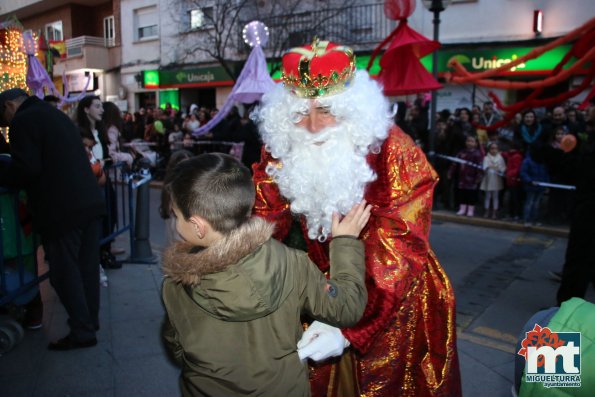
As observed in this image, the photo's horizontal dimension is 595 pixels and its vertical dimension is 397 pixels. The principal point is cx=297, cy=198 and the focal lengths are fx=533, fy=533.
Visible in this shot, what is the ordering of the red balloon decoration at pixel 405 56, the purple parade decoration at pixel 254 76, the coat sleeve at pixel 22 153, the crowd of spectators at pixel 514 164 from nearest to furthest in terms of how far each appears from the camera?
the coat sleeve at pixel 22 153 < the red balloon decoration at pixel 405 56 < the crowd of spectators at pixel 514 164 < the purple parade decoration at pixel 254 76

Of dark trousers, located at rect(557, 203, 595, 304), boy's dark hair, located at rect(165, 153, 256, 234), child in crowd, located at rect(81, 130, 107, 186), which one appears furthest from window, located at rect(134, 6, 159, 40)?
boy's dark hair, located at rect(165, 153, 256, 234)

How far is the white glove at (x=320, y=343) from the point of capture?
68.2 inches

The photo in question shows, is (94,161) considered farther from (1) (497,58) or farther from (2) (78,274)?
(1) (497,58)

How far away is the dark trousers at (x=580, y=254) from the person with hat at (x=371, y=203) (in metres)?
2.35

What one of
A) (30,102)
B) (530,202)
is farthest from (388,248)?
(530,202)

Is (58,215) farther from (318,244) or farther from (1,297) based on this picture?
(318,244)

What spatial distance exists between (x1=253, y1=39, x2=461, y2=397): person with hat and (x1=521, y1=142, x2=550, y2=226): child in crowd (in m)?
6.35

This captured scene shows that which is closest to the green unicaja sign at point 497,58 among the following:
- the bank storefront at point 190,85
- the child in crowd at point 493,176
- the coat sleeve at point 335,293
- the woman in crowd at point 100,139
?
the child in crowd at point 493,176

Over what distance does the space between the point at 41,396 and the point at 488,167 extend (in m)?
7.22

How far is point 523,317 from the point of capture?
4.50m

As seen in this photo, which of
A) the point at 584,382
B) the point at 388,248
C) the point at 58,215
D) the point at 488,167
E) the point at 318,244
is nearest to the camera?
the point at 584,382

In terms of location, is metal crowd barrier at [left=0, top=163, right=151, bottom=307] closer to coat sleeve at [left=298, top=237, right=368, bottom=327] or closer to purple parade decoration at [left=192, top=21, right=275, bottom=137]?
coat sleeve at [left=298, top=237, right=368, bottom=327]

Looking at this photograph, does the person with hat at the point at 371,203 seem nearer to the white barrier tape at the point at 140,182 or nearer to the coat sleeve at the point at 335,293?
the coat sleeve at the point at 335,293

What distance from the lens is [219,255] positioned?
1.54 metres
